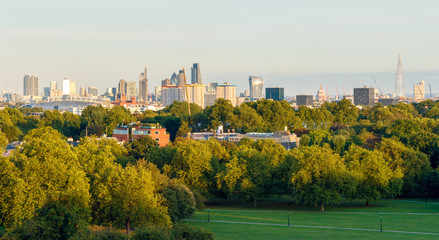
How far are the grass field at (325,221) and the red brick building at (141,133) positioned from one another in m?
38.5

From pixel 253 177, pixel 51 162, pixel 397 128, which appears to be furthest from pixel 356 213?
pixel 397 128

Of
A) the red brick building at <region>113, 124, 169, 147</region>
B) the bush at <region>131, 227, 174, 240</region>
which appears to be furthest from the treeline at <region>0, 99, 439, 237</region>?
the red brick building at <region>113, 124, 169, 147</region>

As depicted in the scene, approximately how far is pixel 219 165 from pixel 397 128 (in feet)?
146

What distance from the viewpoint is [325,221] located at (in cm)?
5769

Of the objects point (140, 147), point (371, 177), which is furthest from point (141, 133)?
point (371, 177)

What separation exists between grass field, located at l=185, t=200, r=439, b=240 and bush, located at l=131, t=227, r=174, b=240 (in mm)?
10392

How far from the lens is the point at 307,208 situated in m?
66.1

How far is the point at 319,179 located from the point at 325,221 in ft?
25.2

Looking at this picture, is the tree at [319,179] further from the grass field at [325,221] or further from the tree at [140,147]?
the tree at [140,147]

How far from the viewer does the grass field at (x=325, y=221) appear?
51094 mm

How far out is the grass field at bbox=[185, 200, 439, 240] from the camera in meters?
51.1

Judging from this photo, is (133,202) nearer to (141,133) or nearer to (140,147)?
(140,147)

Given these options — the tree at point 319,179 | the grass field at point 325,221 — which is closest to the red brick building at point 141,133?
the grass field at point 325,221

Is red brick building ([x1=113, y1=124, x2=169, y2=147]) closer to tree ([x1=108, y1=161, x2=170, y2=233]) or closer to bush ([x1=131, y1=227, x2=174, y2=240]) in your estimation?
tree ([x1=108, y1=161, x2=170, y2=233])
